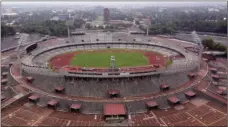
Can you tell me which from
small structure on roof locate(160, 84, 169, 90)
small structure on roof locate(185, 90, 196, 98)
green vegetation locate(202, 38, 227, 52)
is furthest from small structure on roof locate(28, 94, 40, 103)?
green vegetation locate(202, 38, 227, 52)

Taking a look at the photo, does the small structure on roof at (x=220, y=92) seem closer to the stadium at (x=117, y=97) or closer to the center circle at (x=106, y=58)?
the stadium at (x=117, y=97)

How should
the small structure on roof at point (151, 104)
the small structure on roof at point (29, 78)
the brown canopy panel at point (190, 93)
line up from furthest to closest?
the small structure on roof at point (29, 78) < the brown canopy panel at point (190, 93) < the small structure on roof at point (151, 104)

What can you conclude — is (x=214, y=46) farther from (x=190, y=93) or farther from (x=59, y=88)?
(x=59, y=88)

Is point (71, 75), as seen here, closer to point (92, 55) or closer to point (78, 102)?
point (78, 102)

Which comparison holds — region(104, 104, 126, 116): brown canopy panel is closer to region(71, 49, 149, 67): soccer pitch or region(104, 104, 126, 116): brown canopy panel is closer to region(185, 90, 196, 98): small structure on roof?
region(185, 90, 196, 98): small structure on roof

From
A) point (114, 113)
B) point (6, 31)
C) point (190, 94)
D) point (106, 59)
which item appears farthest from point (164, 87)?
point (6, 31)

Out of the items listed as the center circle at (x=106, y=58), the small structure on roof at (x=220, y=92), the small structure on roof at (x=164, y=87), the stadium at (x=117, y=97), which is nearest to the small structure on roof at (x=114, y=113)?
the stadium at (x=117, y=97)

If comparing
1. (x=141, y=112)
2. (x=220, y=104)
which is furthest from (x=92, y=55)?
(x=220, y=104)
